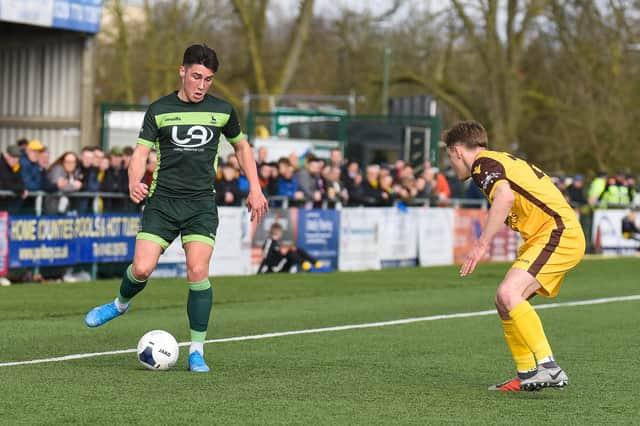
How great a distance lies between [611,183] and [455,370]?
914 inches

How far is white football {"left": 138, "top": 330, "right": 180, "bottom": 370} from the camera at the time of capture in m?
8.57

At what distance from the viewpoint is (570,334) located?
11.8 m

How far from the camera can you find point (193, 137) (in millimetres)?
8625

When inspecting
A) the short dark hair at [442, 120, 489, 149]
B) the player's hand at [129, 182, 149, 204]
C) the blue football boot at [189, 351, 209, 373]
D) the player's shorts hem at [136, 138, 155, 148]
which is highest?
the short dark hair at [442, 120, 489, 149]

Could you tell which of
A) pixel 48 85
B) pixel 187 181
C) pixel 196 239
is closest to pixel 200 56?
pixel 187 181

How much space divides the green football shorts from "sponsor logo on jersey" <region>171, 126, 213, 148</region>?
0.39 m

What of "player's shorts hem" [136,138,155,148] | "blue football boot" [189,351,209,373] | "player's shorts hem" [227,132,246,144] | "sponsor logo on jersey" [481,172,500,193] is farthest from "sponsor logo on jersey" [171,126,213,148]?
"sponsor logo on jersey" [481,172,500,193]

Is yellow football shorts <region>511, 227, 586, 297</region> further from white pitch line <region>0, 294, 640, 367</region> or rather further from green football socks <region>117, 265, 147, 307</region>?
white pitch line <region>0, 294, 640, 367</region>

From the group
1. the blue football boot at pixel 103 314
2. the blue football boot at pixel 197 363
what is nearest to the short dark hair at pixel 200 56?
the blue football boot at pixel 103 314

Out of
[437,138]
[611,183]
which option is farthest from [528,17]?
[437,138]

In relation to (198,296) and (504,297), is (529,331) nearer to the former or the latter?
(504,297)

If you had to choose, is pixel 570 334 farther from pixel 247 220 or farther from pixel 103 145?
pixel 103 145

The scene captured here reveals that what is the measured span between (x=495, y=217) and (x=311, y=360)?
2.57m

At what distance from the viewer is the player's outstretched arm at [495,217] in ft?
24.0
